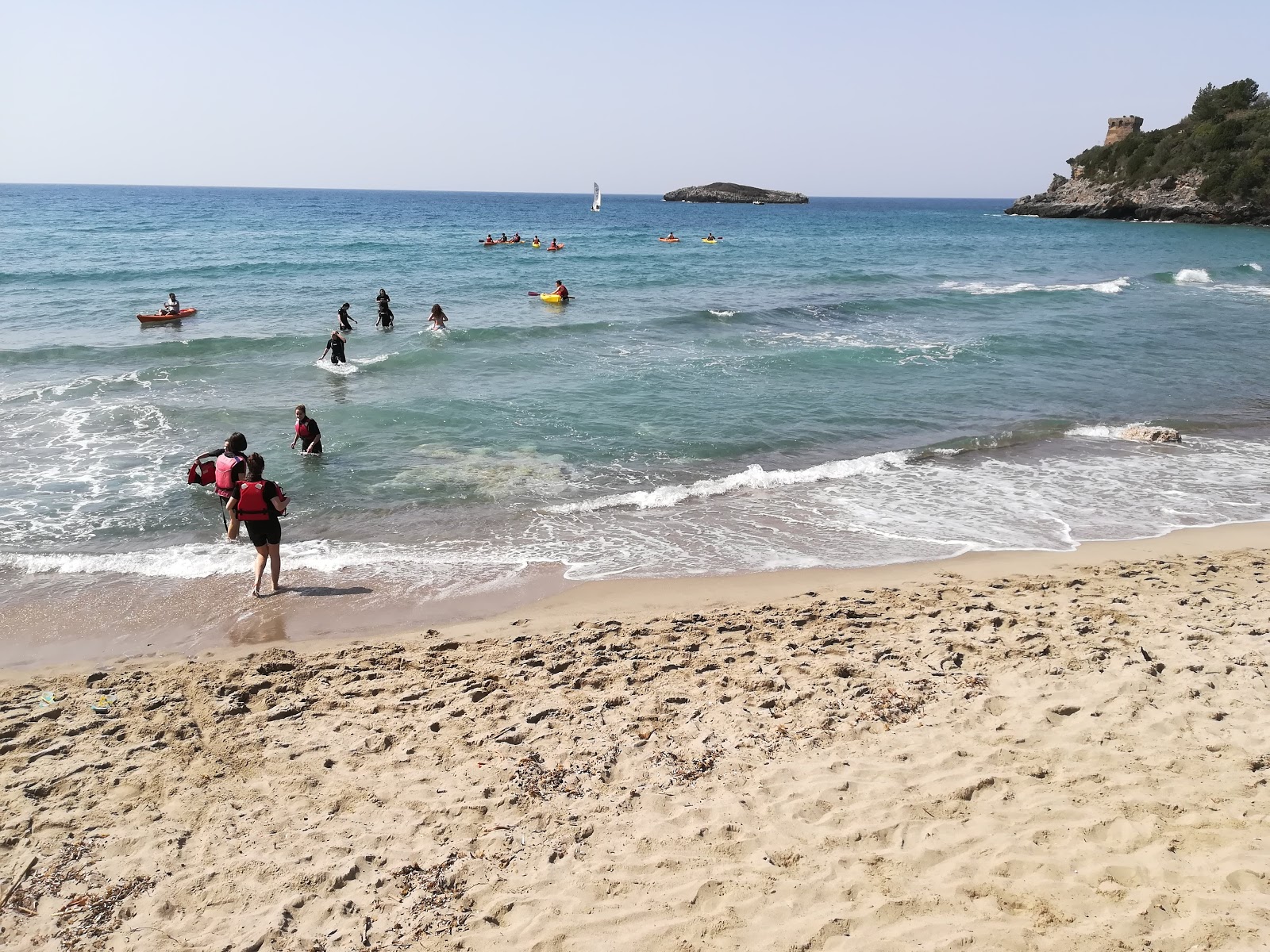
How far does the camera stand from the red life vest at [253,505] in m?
8.30

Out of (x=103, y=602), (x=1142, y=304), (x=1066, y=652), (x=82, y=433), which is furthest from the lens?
(x=1142, y=304)

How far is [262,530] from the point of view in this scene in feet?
27.4

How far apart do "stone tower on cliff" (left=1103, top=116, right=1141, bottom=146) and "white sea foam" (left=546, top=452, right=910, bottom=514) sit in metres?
107

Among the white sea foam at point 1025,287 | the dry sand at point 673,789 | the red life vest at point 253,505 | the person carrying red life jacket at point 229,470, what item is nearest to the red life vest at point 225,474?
the person carrying red life jacket at point 229,470

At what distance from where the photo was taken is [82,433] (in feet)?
46.6

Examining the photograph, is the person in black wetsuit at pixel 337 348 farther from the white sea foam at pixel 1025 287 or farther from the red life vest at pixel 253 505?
the white sea foam at pixel 1025 287

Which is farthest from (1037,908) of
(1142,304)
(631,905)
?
(1142,304)

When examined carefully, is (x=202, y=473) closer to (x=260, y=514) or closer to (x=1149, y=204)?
(x=260, y=514)

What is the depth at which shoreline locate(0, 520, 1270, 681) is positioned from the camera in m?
7.61

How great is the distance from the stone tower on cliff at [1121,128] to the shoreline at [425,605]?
11035 centimetres

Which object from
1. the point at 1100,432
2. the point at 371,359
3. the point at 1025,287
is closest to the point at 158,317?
the point at 371,359

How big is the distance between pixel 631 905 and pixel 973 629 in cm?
434

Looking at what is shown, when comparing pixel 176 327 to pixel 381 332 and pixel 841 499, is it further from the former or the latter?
pixel 841 499

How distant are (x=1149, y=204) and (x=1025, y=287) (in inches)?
2229
